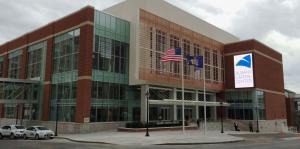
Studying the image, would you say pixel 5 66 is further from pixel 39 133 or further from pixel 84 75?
pixel 39 133

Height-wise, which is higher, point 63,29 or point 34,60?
point 63,29

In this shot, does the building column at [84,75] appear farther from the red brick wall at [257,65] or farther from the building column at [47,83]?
the red brick wall at [257,65]

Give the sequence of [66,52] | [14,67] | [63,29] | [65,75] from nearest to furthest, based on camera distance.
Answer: [65,75]
[66,52]
[63,29]
[14,67]

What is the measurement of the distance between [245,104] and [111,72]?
3073cm

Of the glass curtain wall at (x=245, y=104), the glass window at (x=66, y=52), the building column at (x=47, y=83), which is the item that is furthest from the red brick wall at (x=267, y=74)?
the building column at (x=47, y=83)

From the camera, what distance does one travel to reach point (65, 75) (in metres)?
46.2

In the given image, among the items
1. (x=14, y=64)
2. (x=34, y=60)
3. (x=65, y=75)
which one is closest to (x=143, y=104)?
(x=65, y=75)

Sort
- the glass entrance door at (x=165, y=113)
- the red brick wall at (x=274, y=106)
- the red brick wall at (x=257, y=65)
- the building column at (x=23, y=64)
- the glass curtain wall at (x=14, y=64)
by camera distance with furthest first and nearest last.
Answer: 1. the red brick wall at (x=274, y=106)
2. the red brick wall at (x=257, y=65)
3. the glass curtain wall at (x=14, y=64)
4. the building column at (x=23, y=64)
5. the glass entrance door at (x=165, y=113)

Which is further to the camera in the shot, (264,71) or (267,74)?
(267,74)

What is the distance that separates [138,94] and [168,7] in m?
16.8

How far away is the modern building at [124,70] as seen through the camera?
1730 inches

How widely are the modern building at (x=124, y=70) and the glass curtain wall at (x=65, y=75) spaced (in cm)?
15

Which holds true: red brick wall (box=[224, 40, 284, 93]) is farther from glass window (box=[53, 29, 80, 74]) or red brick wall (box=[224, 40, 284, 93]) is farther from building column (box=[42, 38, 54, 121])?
building column (box=[42, 38, 54, 121])

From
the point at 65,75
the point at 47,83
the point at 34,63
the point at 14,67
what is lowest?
the point at 47,83
